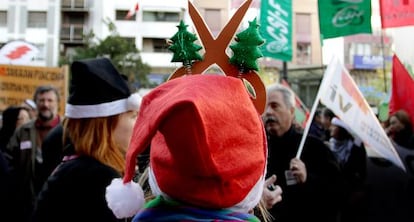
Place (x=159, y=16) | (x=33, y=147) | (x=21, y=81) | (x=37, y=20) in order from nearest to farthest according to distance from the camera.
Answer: (x=33, y=147), (x=21, y=81), (x=37, y=20), (x=159, y=16)

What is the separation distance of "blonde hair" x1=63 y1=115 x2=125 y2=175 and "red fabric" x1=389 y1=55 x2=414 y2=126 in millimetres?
2021

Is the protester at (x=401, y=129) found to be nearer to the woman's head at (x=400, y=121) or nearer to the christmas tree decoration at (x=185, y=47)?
the woman's head at (x=400, y=121)

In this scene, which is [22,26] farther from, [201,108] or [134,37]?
[201,108]

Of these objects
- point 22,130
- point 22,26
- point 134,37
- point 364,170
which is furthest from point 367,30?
point 134,37

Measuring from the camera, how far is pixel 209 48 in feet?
5.16

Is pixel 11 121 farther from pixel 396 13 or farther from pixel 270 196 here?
pixel 396 13

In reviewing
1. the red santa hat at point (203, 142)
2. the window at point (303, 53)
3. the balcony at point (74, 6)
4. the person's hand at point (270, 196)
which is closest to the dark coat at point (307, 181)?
the person's hand at point (270, 196)

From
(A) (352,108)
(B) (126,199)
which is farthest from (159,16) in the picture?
(B) (126,199)

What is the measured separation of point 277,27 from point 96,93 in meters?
5.88

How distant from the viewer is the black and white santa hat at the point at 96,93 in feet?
7.55

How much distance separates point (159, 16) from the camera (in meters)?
36.9

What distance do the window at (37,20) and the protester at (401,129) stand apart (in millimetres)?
29648

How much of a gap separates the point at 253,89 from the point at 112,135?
966 mm

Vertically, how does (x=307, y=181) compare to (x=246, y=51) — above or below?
below
